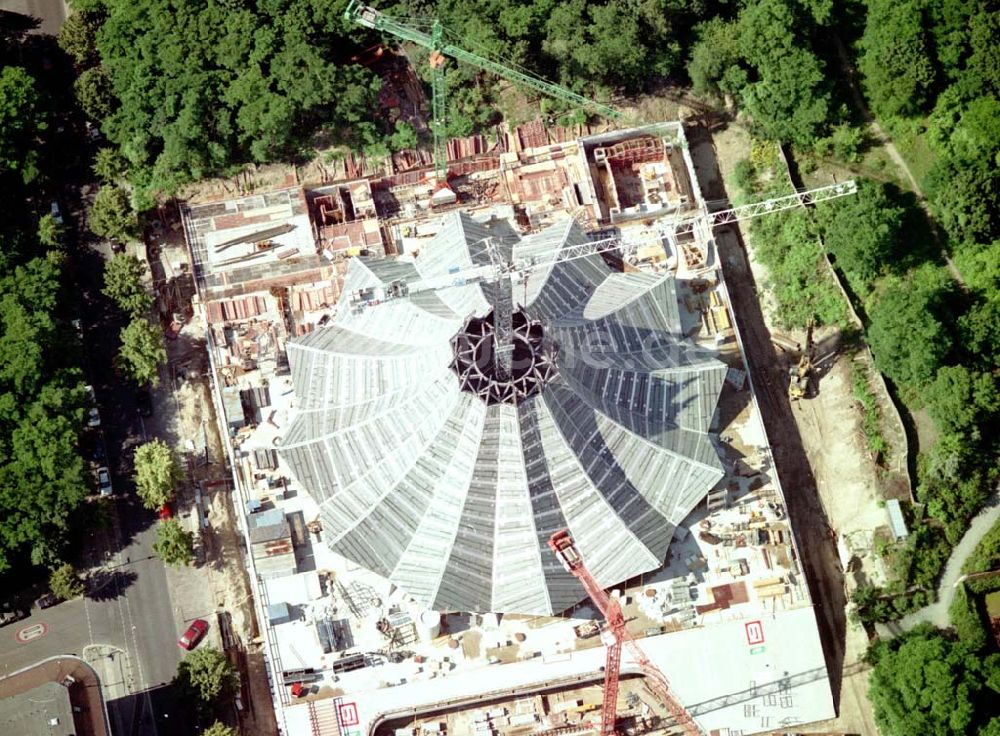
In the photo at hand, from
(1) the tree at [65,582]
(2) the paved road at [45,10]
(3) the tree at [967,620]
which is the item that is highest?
(2) the paved road at [45,10]

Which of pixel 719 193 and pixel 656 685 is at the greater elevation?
pixel 719 193

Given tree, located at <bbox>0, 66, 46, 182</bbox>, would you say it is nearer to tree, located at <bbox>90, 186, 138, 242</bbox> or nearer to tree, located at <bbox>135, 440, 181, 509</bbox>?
tree, located at <bbox>90, 186, 138, 242</bbox>

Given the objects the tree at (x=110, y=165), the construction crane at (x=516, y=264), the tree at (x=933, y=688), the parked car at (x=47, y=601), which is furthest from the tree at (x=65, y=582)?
the tree at (x=933, y=688)

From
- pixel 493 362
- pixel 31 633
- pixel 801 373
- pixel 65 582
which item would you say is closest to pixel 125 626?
pixel 65 582

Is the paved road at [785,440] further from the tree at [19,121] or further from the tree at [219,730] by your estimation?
the tree at [19,121]

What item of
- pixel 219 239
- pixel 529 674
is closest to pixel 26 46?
pixel 219 239

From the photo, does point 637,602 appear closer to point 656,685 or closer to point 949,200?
point 656,685

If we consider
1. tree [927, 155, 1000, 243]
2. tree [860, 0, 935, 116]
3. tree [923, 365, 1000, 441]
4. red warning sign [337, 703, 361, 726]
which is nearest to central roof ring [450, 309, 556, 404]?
red warning sign [337, 703, 361, 726]

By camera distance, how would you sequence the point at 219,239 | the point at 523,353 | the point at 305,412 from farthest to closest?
the point at 219,239 → the point at 305,412 → the point at 523,353
